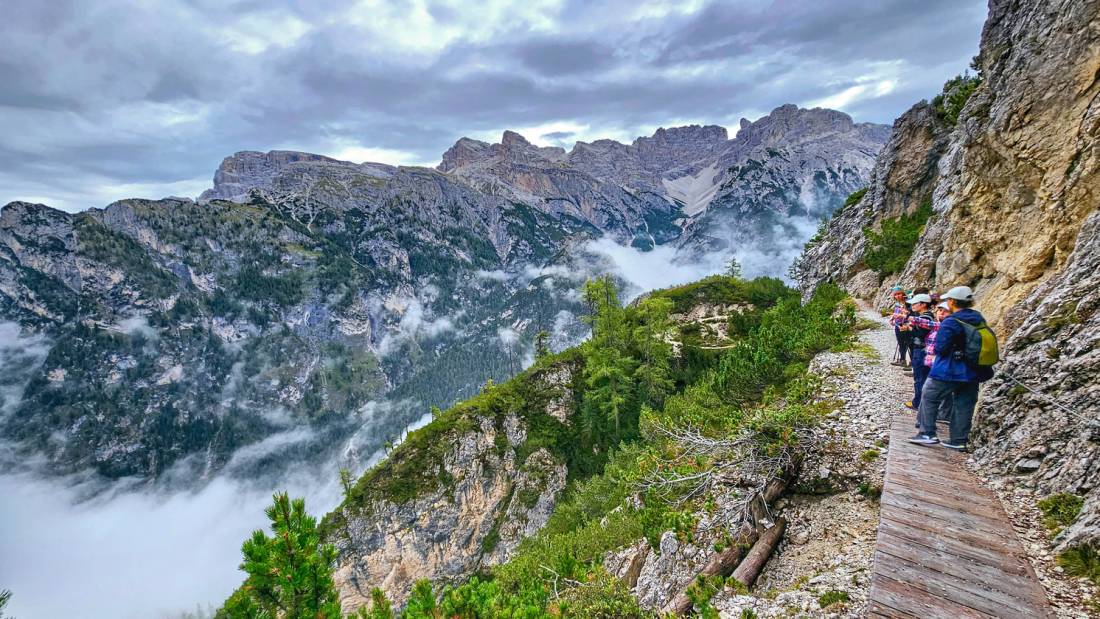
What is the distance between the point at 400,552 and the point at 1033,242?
175ft

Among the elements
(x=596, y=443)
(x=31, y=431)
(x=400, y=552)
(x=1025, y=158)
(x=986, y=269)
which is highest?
(x=1025, y=158)

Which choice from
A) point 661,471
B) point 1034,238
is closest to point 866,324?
point 1034,238

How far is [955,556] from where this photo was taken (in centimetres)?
460

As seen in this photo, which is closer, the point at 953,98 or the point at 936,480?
the point at 936,480

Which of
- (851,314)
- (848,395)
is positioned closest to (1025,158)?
(851,314)

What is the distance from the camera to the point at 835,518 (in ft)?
23.0

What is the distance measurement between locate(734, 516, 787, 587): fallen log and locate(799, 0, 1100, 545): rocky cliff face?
317cm

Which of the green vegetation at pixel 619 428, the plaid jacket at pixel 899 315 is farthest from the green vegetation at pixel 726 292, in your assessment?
the plaid jacket at pixel 899 315

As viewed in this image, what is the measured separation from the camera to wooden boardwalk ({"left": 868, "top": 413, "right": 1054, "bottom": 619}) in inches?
158

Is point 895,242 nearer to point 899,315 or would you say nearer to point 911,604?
point 899,315

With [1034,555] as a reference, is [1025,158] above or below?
above

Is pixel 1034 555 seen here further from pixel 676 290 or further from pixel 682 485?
pixel 676 290

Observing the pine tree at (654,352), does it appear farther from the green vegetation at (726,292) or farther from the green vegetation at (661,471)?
the green vegetation at (661,471)

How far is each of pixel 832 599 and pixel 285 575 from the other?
776 centimetres
